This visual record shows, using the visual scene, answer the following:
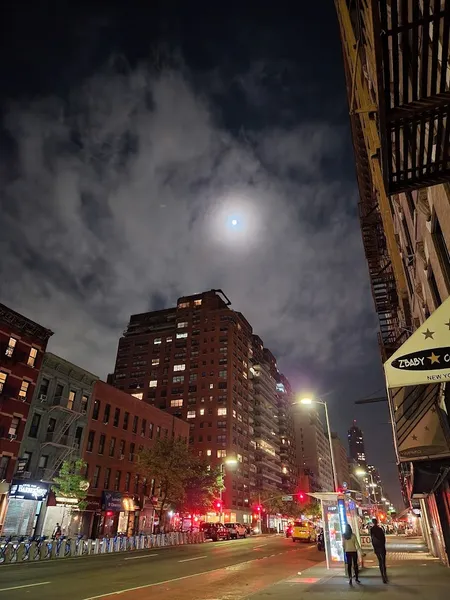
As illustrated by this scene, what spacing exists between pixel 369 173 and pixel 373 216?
104 inches

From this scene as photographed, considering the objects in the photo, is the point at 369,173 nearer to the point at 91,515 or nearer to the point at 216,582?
the point at 216,582

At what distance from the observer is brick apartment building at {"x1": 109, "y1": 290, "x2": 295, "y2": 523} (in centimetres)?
9581

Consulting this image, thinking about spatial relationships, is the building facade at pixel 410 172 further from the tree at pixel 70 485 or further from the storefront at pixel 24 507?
the storefront at pixel 24 507

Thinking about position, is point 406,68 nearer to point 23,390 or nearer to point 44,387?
point 23,390

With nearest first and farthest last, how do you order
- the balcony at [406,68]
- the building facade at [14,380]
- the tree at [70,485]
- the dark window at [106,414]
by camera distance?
the balcony at [406,68]
the building facade at [14,380]
the tree at [70,485]
the dark window at [106,414]

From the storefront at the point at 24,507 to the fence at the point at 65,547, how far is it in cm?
516

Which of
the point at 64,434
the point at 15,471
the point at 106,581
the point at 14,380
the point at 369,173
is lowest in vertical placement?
the point at 106,581

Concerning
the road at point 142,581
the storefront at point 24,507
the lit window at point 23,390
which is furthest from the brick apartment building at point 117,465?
the road at point 142,581

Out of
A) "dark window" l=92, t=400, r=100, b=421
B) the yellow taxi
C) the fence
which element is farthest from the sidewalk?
the yellow taxi

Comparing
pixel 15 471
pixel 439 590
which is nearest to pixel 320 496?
pixel 439 590

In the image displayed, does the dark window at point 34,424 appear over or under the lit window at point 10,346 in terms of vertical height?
under

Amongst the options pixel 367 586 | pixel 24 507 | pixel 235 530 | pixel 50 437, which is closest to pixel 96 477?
pixel 50 437

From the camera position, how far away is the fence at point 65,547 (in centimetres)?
2266

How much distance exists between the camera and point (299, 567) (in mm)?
20547
